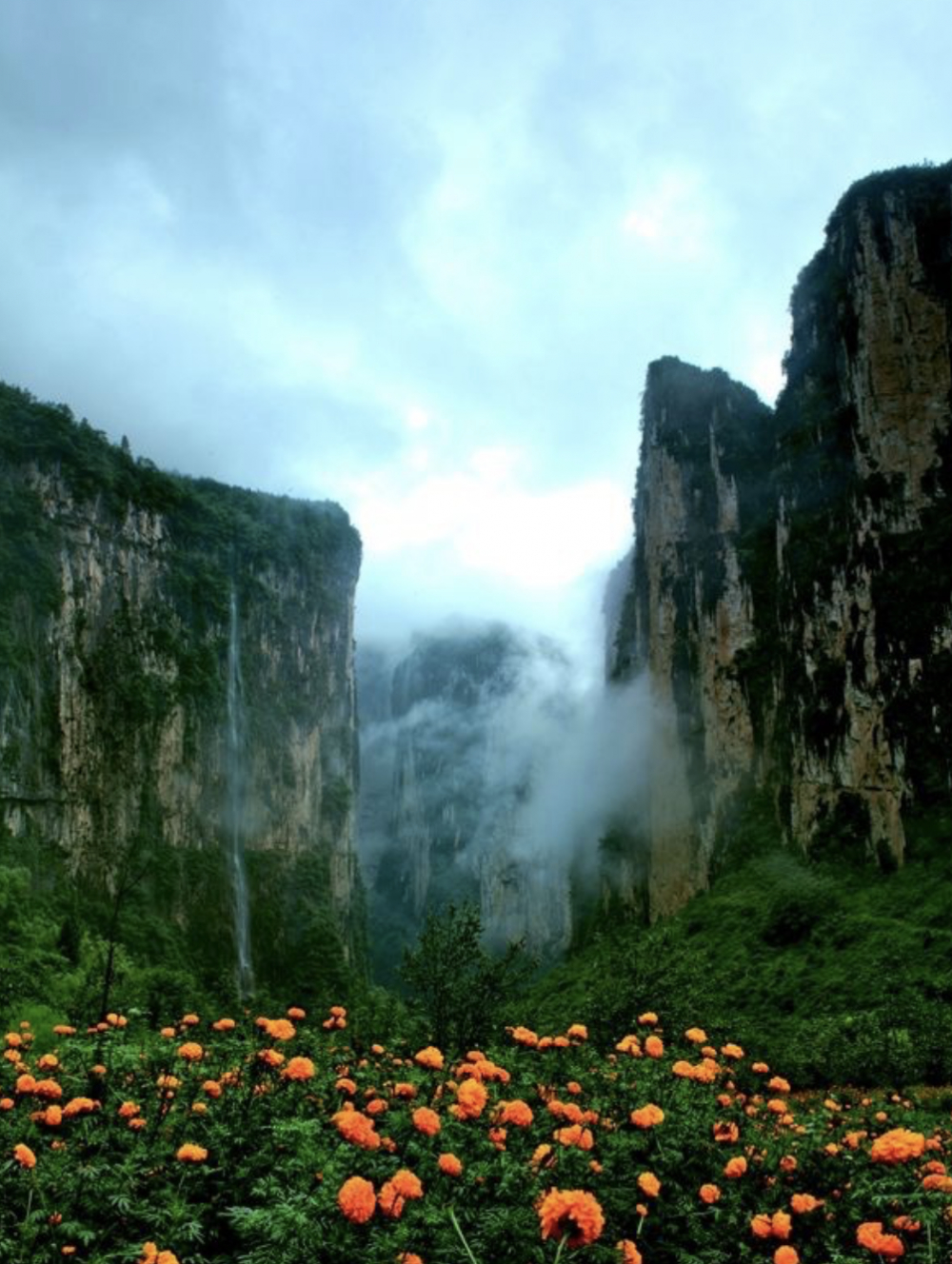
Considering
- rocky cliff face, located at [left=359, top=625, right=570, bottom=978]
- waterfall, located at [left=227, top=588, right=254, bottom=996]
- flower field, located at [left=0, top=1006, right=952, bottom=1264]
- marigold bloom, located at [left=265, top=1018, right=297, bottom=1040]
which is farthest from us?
rocky cliff face, located at [left=359, top=625, right=570, bottom=978]

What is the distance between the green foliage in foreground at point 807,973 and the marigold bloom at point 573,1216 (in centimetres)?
1013

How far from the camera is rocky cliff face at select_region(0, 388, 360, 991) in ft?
208

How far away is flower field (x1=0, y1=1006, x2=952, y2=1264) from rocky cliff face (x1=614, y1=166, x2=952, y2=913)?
3843 centimetres

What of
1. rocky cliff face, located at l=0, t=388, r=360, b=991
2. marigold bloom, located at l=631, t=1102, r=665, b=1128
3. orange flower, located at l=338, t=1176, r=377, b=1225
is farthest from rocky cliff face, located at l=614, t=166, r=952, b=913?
orange flower, located at l=338, t=1176, r=377, b=1225

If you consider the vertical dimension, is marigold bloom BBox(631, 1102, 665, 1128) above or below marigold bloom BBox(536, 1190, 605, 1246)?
A: below

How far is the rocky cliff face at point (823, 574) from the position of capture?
4184 centimetres

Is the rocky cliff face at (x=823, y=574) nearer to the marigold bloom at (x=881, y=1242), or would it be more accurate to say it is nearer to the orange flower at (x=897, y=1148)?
the orange flower at (x=897, y=1148)

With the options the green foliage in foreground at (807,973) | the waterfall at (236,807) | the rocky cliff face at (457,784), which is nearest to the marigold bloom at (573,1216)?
the green foliage in foreground at (807,973)

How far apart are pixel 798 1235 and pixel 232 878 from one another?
3006 inches

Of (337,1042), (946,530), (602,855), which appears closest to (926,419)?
(946,530)

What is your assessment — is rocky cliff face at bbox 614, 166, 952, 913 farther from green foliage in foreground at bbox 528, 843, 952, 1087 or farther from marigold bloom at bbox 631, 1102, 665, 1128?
marigold bloom at bbox 631, 1102, 665, 1128

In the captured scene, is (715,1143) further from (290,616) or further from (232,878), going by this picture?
(290,616)

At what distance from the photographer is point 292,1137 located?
3.96 metres

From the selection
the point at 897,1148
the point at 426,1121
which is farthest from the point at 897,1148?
the point at 426,1121
